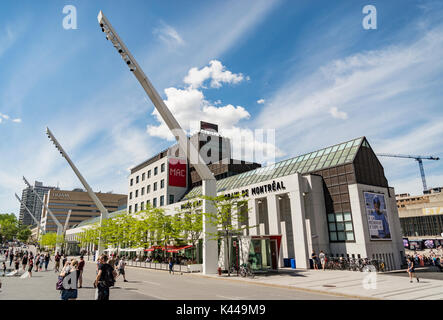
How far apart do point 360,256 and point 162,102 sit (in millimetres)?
25683

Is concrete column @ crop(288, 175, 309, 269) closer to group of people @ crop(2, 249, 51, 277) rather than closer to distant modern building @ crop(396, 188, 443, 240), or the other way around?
group of people @ crop(2, 249, 51, 277)

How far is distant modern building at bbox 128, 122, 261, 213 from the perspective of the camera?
2419 inches

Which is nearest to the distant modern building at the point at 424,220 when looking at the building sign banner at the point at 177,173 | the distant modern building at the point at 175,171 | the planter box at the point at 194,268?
the distant modern building at the point at 175,171

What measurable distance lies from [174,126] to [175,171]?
3526cm

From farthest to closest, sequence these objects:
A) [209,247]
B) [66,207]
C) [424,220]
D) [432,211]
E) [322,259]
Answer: [66,207], [424,220], [432,211], [322,259], [209,247]

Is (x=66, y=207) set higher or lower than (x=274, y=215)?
higher

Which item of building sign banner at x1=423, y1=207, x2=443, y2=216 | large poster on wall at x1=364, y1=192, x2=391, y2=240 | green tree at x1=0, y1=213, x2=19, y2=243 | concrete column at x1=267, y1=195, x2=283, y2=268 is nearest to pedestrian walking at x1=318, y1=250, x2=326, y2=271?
concrete column at x1=267, y1=195, x2=283, y2=268

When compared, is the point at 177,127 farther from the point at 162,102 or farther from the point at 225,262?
the point at 225,262

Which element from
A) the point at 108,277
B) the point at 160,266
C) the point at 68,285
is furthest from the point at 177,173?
the point at 108,277

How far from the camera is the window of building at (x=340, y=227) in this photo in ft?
109

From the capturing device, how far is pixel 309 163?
40.0 meters

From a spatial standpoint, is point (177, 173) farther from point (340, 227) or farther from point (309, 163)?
point (340, 227)

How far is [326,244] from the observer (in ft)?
115

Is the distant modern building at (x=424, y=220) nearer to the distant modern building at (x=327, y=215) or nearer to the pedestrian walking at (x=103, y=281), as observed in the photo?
the distant modern building at (x=327, y=215)
